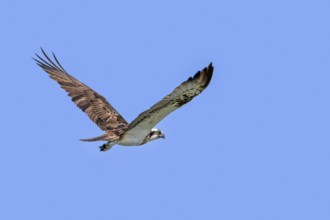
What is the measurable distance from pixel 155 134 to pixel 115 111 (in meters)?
1.99

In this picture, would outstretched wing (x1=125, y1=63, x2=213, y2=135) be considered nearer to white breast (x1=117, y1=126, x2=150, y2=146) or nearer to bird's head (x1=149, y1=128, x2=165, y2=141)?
white breast (x1=117, y1=126, x2=150, y2=146)

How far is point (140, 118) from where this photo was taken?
17641mm

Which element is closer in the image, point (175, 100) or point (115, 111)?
point (175, 100)

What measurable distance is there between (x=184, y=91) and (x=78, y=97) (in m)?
5.65

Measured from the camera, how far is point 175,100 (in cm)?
1669

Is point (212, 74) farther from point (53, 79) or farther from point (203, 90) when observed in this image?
point (53, 79)

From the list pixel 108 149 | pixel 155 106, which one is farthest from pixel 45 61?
pixel 155 106

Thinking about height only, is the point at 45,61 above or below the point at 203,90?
above

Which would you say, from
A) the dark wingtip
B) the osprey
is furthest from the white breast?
the dark wingtip

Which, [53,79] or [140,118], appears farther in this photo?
[53,79]

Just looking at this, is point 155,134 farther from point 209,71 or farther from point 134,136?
point 209,71

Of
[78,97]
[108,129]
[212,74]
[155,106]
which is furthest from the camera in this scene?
[78,97]

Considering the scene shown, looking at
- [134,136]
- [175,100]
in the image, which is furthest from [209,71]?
[134,136]

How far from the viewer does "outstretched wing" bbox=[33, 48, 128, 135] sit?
2030cm
